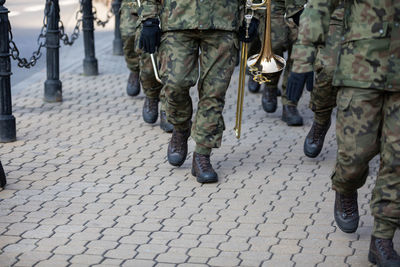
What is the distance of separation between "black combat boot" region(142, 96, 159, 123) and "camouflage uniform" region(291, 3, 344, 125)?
190cm

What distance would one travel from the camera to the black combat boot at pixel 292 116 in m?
8.65

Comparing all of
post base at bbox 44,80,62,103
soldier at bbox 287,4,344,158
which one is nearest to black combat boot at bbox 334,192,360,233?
soldier at bbox 287,4,344,158

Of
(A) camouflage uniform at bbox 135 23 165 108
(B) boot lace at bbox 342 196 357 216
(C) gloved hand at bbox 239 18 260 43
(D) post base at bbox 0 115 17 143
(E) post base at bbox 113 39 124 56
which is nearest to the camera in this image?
(B) boot lace at bbox 342 196 357 216

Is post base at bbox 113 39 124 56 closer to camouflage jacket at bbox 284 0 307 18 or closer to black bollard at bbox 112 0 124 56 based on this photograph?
black bollard at bbox 112 0 124 56

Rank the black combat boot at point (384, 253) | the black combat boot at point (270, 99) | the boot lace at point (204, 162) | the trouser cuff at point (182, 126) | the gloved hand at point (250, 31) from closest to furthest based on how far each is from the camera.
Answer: the black combat boot at point (384, 253) → the gloved hand at point (250, 31) → the boot lace at point (204, 162) → the trouser cuff at point (182, 126) → the black combat boot at point (270, 99)

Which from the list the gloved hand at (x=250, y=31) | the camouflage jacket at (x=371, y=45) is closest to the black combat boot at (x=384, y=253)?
the camouflage jacket at (x=371, y=45)

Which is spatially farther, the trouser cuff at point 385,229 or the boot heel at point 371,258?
the boot heel at point 371,258

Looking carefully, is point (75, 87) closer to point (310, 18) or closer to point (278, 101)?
point (278, 101)

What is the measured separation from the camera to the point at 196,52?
6.73m

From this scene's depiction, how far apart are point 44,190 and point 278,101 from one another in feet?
13.1

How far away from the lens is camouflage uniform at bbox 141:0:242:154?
6516 millimetres

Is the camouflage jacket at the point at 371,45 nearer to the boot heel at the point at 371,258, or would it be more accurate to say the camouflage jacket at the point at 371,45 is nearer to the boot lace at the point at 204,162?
the boot heel at the point at 371,258

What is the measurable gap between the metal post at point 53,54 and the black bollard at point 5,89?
65.4 inches

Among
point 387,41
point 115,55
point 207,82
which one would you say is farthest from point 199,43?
point 115,55
